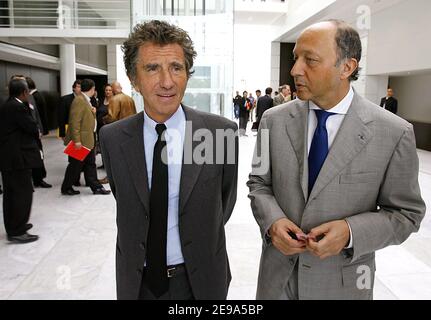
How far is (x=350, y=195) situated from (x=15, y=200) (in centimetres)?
356

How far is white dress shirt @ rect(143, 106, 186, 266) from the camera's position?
1.38m

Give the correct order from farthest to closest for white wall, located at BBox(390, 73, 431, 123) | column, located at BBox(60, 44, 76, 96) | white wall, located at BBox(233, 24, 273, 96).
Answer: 1. white wall, located at BBox(233, 24, 273, 96)
2. column, located at BBox(60, 44, 76, 96)
3. white wall, located at BBox(390, 73, 431, 123)

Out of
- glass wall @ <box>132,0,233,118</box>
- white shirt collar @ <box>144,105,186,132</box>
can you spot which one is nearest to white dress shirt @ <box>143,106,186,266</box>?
white shirt collar @ <box>144,105,186,132</box>

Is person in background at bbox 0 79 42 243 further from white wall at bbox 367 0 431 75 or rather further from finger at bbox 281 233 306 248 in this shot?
white wall at bbox 367 0 431 75

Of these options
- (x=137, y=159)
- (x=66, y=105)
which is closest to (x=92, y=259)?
(x=137, y=159)

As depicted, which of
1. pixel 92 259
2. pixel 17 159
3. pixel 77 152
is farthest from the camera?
pixel 77 152

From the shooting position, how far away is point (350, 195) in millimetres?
1275

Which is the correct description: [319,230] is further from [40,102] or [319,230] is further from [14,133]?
[40,102]

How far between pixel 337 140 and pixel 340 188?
0.17 metres

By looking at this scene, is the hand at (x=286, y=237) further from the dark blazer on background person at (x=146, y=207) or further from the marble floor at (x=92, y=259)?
the marble floor at (x=92, y=259)

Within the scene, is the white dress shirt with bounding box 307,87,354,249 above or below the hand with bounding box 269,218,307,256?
above

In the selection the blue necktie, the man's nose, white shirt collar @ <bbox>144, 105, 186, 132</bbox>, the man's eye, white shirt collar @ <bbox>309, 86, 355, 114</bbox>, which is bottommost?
the blue necktie

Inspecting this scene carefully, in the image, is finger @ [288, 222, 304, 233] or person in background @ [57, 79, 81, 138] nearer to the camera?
finger @ [288, 222, 304, 233]

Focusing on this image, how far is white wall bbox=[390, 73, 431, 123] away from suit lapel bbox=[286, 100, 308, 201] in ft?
39.1
